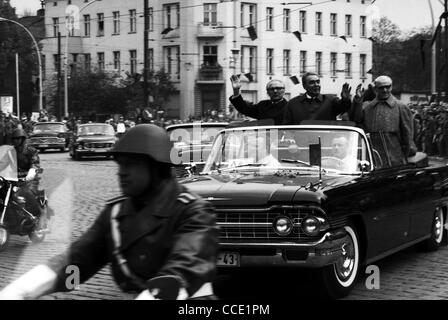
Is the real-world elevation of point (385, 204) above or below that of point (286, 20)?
below

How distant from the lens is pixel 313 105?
10328 mm

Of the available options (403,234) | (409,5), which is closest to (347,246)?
(403,234)

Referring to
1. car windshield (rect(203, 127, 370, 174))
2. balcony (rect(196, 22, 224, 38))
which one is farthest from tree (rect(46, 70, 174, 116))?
car windshield (rect(203, 127, 370, 174))

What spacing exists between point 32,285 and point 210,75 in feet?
195

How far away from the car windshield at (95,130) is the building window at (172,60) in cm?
2057

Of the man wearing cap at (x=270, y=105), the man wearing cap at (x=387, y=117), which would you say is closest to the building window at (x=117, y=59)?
the man wearing cap at (x=270, y=105)

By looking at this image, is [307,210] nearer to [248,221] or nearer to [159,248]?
[248,221]

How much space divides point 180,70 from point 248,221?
58821 millimetres

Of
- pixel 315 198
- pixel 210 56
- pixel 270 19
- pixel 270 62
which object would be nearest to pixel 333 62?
pixel 270 19

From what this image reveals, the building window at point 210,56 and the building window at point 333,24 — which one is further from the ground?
the building window at point 210,56

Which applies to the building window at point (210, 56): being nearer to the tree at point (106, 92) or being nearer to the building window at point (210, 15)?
the tree at point (106, 92)

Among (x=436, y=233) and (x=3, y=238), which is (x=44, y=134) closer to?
(x=3, y=238)

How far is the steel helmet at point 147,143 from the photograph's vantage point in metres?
3.54

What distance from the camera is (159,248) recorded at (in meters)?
3.54
